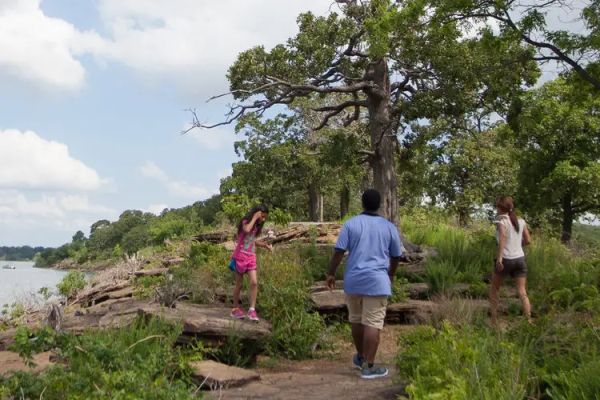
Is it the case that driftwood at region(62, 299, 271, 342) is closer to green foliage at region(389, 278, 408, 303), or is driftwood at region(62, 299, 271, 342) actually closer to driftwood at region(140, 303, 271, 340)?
driftwood at region(140, 303, 271, 340)

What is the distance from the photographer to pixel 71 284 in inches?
563

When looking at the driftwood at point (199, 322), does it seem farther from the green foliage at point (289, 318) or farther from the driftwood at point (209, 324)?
the green foliage at point (289, 318)

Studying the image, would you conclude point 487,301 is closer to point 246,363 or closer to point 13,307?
point 246,363

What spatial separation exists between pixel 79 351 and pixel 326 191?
36023 millimetres

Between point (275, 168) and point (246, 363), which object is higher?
point (275, 168)

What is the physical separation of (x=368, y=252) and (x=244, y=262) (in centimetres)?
243

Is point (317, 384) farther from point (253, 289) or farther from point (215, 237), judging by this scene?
point (215, 237)

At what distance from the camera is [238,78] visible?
580 inches

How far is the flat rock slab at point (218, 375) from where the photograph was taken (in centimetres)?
640

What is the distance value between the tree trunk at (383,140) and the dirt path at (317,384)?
251 inches

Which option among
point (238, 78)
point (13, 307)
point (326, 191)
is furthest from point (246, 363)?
Result: point (326, 191)

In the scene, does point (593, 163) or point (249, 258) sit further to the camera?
point (593, 163)

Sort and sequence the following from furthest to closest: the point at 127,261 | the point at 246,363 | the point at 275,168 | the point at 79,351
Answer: the point at 275,168, the point at 127,261, the point at 246,363, the point at 79,351

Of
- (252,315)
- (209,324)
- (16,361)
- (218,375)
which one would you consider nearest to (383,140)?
(252,315)
